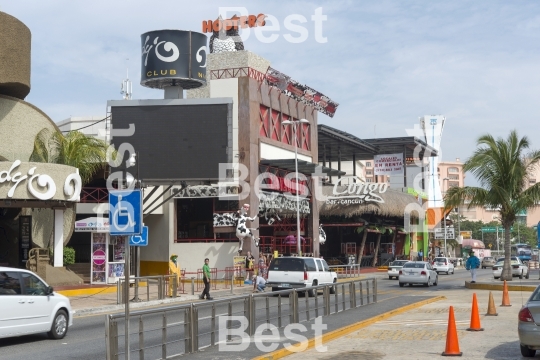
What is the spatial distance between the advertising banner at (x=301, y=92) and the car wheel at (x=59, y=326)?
1453 inches

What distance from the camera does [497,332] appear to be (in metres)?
17.6

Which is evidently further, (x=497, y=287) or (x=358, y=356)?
(x=497, y=287)

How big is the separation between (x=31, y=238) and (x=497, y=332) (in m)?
24.4

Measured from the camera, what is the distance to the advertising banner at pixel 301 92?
54.1 m

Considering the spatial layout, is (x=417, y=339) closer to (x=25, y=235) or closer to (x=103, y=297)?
(x=103, y=297)

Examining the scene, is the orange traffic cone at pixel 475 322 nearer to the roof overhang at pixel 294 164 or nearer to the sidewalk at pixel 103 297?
the sidewalk at pixel 103 297

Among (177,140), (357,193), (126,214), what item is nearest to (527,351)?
(126,214)

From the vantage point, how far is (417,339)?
16531mm

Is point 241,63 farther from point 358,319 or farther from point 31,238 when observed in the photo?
point 358,319

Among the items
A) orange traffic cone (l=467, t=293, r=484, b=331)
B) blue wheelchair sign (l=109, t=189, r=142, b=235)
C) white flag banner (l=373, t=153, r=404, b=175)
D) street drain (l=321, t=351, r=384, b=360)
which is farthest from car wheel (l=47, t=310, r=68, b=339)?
white flag banner (l=373, t=153, r=404, b=175)

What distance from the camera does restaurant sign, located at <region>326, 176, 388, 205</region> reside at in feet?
210

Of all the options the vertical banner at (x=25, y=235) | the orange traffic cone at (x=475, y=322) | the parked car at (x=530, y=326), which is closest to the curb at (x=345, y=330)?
the orange traffic cone at (x=475, y=322)

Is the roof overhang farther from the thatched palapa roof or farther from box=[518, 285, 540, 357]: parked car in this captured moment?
box=[518, 285, 540, 357]: parked car

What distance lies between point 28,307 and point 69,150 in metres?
19.4
